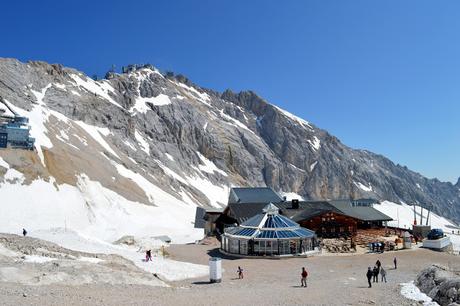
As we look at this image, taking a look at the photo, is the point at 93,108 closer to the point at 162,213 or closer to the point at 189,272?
the point at 162,213

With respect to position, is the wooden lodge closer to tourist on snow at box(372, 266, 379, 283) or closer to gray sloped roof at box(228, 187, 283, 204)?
gray sloped roof at box(228, 187, 283, 204)

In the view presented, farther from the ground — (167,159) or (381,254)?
(167,159)

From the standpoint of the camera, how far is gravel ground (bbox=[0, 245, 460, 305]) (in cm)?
1984

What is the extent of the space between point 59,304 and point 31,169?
70.4 metres

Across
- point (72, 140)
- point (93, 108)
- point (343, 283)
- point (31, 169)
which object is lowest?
point (343, 283)

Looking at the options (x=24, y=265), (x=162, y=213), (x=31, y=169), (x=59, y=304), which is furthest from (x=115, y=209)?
(x=59, y=304)

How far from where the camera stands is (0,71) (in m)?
120

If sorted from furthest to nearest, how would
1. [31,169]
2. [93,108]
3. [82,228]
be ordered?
[93,108] < [31,169] < [82,228]

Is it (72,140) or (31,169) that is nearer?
(31,169)

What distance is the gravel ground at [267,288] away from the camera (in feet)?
65.1

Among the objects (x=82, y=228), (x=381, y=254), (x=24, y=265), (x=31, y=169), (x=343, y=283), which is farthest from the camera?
(x=31, y=169)

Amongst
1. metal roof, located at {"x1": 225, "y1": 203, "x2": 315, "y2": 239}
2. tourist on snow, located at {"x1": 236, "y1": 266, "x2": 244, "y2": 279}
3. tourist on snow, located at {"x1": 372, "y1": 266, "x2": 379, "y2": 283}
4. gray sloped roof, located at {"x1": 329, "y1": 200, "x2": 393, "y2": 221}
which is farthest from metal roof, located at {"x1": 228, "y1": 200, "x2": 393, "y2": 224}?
tourist on snow, located at {"x1": 372, "y1": 266, "x2": 379, "y2": 283}

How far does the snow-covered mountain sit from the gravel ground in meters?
31.7

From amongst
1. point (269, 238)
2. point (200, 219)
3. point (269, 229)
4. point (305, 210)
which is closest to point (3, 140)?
point (200, 219)
